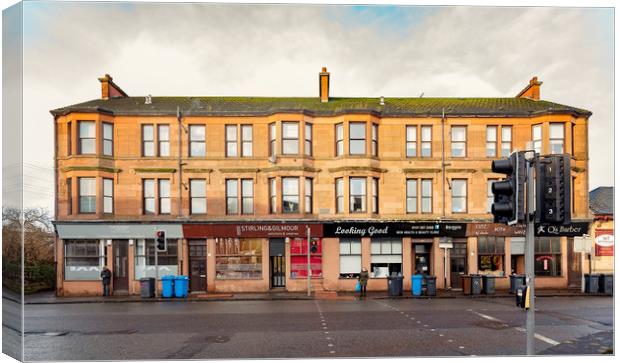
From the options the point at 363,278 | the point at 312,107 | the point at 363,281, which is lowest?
the point at 363,281

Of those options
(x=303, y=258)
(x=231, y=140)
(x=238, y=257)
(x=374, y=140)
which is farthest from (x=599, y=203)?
(x=231, y=140)

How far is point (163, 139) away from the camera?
76.4 ft

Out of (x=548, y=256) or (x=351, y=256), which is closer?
(x=351, y=256)

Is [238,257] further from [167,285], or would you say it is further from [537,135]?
[537,135]

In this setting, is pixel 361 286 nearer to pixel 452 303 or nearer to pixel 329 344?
pixel 452 303

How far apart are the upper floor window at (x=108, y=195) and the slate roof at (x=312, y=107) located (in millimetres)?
3367

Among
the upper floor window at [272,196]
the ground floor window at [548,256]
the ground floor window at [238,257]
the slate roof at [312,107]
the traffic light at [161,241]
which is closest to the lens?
the traffic light at [161,241]

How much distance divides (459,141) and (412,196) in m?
3.55

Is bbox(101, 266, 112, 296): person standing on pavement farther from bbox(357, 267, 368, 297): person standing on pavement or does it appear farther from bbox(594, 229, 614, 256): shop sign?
bbox(594, 229, 614, 256): shop sign

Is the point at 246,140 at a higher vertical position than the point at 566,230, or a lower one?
higher

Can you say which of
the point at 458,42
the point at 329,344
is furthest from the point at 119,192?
the point at 458,42

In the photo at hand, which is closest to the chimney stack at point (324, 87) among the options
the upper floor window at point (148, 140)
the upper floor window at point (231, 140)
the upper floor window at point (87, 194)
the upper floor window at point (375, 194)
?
the upper floor window at point (231, 140)

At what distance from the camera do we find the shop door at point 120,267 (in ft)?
79.4

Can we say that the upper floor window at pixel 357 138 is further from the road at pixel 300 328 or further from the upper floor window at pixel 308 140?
the road at pixel 300 328
